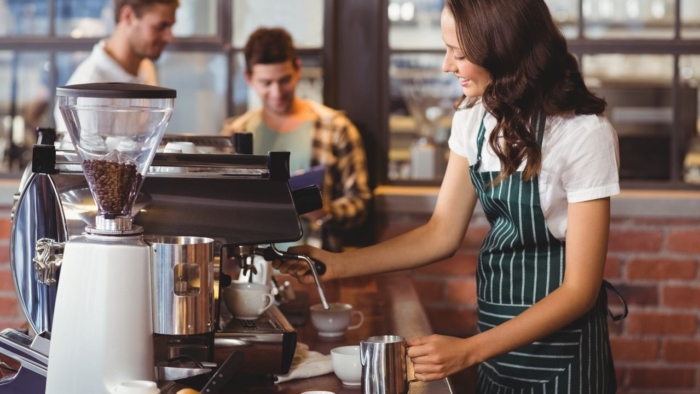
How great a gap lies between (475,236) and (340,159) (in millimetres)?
515

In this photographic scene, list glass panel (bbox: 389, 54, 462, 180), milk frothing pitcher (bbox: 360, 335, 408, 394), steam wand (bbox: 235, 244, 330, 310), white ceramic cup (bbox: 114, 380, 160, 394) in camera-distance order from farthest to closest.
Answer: glass panel (bbox: 389, 54, 462, 180), steam wand (bbox: 235, 244, 330, 310), milk frothing pitcher (bbox: 360, 335, 408, 394), white ceramic cup (bbox: 114, 380, 160, 394)

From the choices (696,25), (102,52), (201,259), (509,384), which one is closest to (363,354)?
(201,259)

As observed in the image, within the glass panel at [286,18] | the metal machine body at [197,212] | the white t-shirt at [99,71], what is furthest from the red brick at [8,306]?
the metal machine body at [197,212]

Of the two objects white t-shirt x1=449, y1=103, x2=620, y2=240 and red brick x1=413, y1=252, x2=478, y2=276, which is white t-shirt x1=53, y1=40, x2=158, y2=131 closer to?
red brick x1=413, y1=252, x2=478, y2=276

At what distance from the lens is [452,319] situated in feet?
10.4

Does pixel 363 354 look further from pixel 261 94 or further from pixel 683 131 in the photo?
pixel 683 131

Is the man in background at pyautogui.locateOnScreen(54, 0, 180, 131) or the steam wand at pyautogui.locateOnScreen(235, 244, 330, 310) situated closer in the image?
the steam wand at pyautogui.locateOnScreen(235, 244, 330, 310)

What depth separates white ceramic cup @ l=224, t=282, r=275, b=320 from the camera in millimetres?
1579

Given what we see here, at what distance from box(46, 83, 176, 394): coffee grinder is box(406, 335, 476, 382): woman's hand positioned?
388mm

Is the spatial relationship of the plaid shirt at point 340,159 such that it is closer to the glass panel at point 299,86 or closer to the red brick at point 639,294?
the glass panel at point 299,86

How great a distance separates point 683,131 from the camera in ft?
10.3

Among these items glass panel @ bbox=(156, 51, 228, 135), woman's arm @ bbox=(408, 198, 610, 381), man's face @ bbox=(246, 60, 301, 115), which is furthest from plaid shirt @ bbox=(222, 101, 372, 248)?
woman's arm @ bbox=(408, 198, 610, 381)

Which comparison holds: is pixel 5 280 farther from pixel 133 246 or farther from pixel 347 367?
pixel 133 246

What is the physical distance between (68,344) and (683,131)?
250cm
